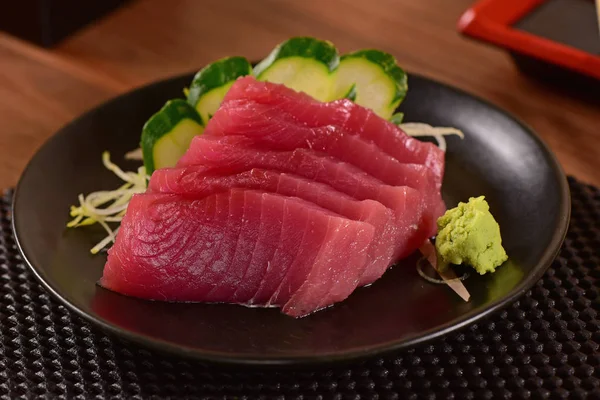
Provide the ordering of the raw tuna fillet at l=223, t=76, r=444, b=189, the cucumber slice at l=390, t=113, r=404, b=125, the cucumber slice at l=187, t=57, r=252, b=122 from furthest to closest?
the cucumber slice at l=390, t=113, r=404, b=125 < the cucumber slice at l=187, t=57, r=252, b=122 < the raw tuna fillet at l=223, t=76, r=444, b=189

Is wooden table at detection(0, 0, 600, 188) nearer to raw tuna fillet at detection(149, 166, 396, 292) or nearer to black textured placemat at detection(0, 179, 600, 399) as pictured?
black textured placemat at detection(0, 179, 600, 399)

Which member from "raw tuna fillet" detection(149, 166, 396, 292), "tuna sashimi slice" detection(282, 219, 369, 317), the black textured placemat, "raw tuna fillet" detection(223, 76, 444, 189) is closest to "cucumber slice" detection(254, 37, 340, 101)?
"raw tuna fillet" detection(223, 76, 444, 189)

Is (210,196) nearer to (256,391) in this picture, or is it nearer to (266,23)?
(256,391)


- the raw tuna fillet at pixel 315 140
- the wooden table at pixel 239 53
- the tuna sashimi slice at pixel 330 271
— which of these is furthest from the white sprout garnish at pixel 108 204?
the tuna sashimi slice at pixel 330 271

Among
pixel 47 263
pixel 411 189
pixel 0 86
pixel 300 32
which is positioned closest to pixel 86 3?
pixel 0 86

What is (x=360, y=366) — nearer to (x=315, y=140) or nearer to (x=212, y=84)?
(x=315, y=140)

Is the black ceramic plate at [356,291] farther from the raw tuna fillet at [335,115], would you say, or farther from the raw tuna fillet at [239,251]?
the raw tuna fillet at [335,115]

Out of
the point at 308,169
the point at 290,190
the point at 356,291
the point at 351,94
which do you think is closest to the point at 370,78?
the point at 351,94
